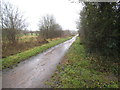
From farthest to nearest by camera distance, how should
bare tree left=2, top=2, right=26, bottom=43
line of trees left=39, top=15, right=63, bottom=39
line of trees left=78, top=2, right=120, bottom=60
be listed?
1. line of trees left=39, top=15, right=63, bottom=39
2. bare tree left=2, top=2, right=26, bottom=43
3. line of trees left=78, top=2, right=120, bottom=60

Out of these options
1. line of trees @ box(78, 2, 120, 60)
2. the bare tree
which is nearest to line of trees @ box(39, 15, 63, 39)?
the bare tree

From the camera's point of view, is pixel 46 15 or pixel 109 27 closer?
pixel 109 27

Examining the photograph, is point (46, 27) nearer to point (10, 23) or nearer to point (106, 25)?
point (10, 23)

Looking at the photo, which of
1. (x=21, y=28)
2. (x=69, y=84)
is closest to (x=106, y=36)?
(x=69, y=84)

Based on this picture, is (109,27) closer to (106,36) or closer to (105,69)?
(106,36)

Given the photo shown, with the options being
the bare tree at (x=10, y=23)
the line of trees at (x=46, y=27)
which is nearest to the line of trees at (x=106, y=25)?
the bare tree at (x=10, y=23)

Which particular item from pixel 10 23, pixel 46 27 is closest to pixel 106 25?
pixel 10 23

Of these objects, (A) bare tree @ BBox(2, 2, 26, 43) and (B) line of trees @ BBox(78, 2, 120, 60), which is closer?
(B) line of trees @ BBox(78, 2, 120, 60)

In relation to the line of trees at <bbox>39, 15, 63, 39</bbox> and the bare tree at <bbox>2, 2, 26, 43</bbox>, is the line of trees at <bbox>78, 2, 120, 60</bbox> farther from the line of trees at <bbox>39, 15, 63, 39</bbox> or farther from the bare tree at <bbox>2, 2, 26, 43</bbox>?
the line of trees at <bbox>39, 15, 63, 39</bbox>

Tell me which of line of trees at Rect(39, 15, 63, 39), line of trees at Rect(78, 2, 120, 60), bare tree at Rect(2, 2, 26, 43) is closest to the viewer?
line of trees at Rect(78, 2, 120, 60)

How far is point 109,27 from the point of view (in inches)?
210

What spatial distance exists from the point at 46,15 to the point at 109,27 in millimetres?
29052

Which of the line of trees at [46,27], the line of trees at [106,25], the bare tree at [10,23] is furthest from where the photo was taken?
the line of trees at [46,27]

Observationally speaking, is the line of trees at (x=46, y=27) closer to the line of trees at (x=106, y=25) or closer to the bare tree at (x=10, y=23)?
the bare tree at (x=10, y=23)
